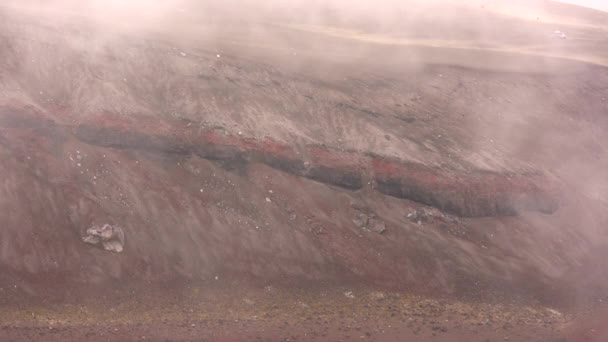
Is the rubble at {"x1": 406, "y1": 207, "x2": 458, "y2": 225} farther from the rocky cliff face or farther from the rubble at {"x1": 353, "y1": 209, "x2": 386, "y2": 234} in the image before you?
the rubble at {"x1": 353, "y1": 209, "x2": 386, "y2": 234}

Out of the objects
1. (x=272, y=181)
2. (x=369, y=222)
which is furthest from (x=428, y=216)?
(x=272, y=181)

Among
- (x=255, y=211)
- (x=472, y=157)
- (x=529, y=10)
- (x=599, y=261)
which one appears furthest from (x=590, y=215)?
(x=529, y=10)

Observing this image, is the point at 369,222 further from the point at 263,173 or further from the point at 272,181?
the point at 263,173

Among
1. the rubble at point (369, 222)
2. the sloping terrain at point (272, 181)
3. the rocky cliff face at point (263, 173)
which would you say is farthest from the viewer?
the rubble at point (369, 222)

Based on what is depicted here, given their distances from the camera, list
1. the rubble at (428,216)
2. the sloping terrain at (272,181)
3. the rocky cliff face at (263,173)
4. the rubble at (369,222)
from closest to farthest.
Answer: the sloping terrain at (272,181) < the rocky cliff face at (263,173) < the rubble at (369,222) < the rubble at (428,216)

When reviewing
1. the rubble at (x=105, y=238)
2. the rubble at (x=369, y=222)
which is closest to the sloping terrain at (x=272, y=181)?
the rubble at (x=369, y=222)

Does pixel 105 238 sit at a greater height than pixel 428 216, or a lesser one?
→ lesser

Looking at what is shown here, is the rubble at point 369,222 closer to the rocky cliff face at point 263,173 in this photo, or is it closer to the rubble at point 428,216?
the rocky cliff face at point 263,173

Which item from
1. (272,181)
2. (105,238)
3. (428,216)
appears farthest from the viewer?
(428,216)

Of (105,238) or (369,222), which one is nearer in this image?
(105,238)
